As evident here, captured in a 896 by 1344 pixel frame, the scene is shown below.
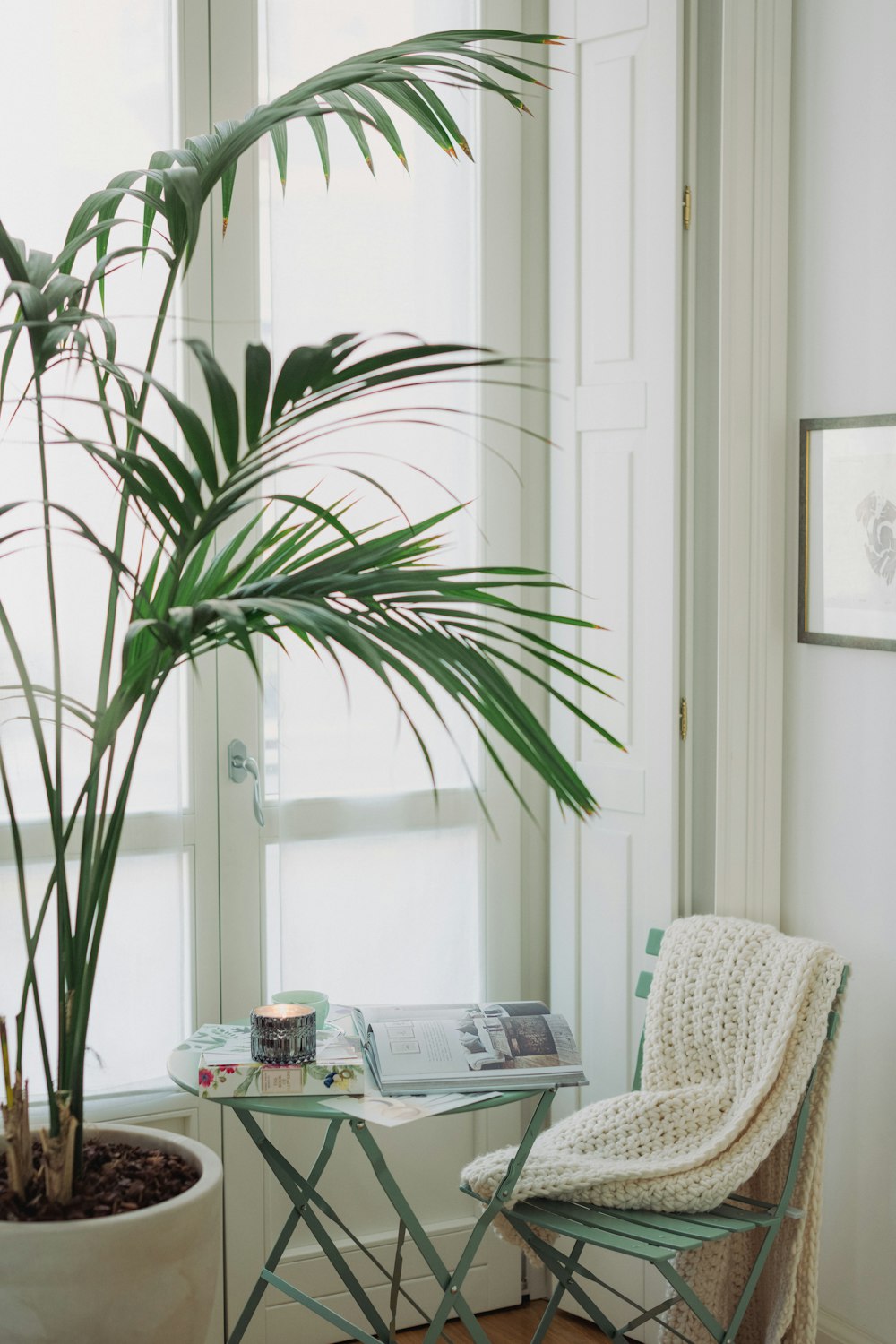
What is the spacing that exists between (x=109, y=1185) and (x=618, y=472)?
1.55 m

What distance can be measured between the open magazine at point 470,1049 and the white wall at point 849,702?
0.56 meters

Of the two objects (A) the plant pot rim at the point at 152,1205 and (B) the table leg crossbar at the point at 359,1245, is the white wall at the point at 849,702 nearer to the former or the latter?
(B) the table leg crossbar at the point at 359,1245

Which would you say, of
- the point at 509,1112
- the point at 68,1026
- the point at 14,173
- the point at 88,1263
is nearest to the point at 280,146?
the point at 14,173

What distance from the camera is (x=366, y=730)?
2.57 metres

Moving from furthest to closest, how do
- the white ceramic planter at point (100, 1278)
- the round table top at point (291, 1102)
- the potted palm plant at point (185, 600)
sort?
the round table top at point (291, 1102)
the white ceramic planter at point (100, 1278)
the potted palm plant at point (185, 600)

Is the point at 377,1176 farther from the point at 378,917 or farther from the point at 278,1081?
the point at 378,917

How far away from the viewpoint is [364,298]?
2.55 m

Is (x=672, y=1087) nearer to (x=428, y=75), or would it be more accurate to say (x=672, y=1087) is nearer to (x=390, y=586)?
(x=390, y=586)

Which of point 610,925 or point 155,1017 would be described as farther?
point 610,925

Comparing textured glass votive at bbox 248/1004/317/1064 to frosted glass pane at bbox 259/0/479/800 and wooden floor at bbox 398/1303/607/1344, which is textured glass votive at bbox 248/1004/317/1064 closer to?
frosted glass pane at bbox 259/0/479/800

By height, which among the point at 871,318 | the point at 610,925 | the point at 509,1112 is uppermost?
the point at 871,318

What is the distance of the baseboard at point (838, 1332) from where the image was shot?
2.33 m

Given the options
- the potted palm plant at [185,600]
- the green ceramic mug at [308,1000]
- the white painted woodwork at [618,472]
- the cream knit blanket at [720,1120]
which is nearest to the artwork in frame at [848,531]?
the white painted woodwork at [618,472]

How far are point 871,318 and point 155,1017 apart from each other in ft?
5.60
